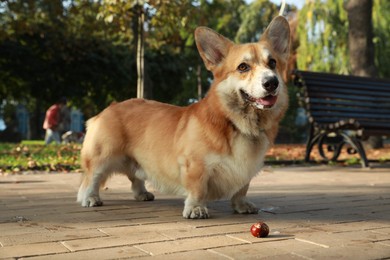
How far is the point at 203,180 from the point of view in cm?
342

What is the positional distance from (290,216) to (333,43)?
17810 mm

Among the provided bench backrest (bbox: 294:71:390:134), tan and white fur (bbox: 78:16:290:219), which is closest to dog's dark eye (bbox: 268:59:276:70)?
tan and white fur (bbox: 78:16:290:219)

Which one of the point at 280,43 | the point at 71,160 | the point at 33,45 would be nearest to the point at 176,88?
the point at 33,45

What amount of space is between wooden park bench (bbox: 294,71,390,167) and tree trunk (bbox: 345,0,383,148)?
2.23 meters

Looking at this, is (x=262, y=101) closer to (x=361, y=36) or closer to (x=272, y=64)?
(x=272, y=64)

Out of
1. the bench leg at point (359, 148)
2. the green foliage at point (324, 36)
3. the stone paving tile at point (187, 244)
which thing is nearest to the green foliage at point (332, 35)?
the green foliage at point (324, 36)

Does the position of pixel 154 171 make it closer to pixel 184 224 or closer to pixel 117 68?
pixel 184 224

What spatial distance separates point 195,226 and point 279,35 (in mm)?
1738

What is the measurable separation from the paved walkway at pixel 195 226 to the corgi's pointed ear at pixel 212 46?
114 cm

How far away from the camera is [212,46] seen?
365 centimetres

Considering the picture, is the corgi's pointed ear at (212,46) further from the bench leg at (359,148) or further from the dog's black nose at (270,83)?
the bench leg at (359,148)

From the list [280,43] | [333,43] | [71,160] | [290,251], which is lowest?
[71,160]

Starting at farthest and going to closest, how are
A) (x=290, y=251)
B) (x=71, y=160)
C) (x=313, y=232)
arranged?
1. (x=71, y=160)
2. (x=313, y=232)
3. (x=290, y=251)

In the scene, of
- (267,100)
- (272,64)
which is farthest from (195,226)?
(272,64)
